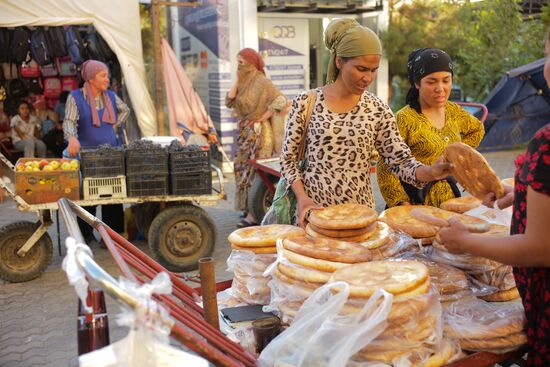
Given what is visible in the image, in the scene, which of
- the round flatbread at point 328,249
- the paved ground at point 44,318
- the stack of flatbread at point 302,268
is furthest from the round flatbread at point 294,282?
the paved ground at point 44,318

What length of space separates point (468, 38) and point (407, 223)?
489 inches

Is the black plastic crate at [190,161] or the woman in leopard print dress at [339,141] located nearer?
the woman in leopard print dress at [339,141]

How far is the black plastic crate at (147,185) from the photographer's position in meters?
5.66

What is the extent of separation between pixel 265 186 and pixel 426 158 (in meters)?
3.82

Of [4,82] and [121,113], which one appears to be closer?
[121,113]

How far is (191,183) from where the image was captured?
583cm

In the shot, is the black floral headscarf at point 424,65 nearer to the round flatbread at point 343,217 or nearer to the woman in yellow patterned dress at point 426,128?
the woman in yellow patterned dress at point 426,128

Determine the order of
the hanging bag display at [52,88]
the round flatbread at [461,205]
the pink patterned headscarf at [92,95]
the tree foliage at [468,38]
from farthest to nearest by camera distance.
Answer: the tree foliage at [468,38]
the hanging bag display at [52,88]
the pink patterned headscarf at [92,95]
the round flatbread at [461,205]

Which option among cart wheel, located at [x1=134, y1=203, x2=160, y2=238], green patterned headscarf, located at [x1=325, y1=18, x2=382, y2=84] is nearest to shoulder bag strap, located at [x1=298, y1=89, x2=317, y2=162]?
green patterned headscarf, located at [x1=325, y1=18, x2=382, y2=84]

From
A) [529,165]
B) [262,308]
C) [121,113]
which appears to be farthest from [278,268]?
[121,113]

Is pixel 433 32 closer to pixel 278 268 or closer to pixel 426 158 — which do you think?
pixel 426 158

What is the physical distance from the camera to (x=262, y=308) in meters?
2.27

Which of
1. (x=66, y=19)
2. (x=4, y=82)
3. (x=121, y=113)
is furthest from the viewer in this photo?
(x=4, y=82)

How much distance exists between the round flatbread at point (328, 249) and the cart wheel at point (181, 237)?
378cm
